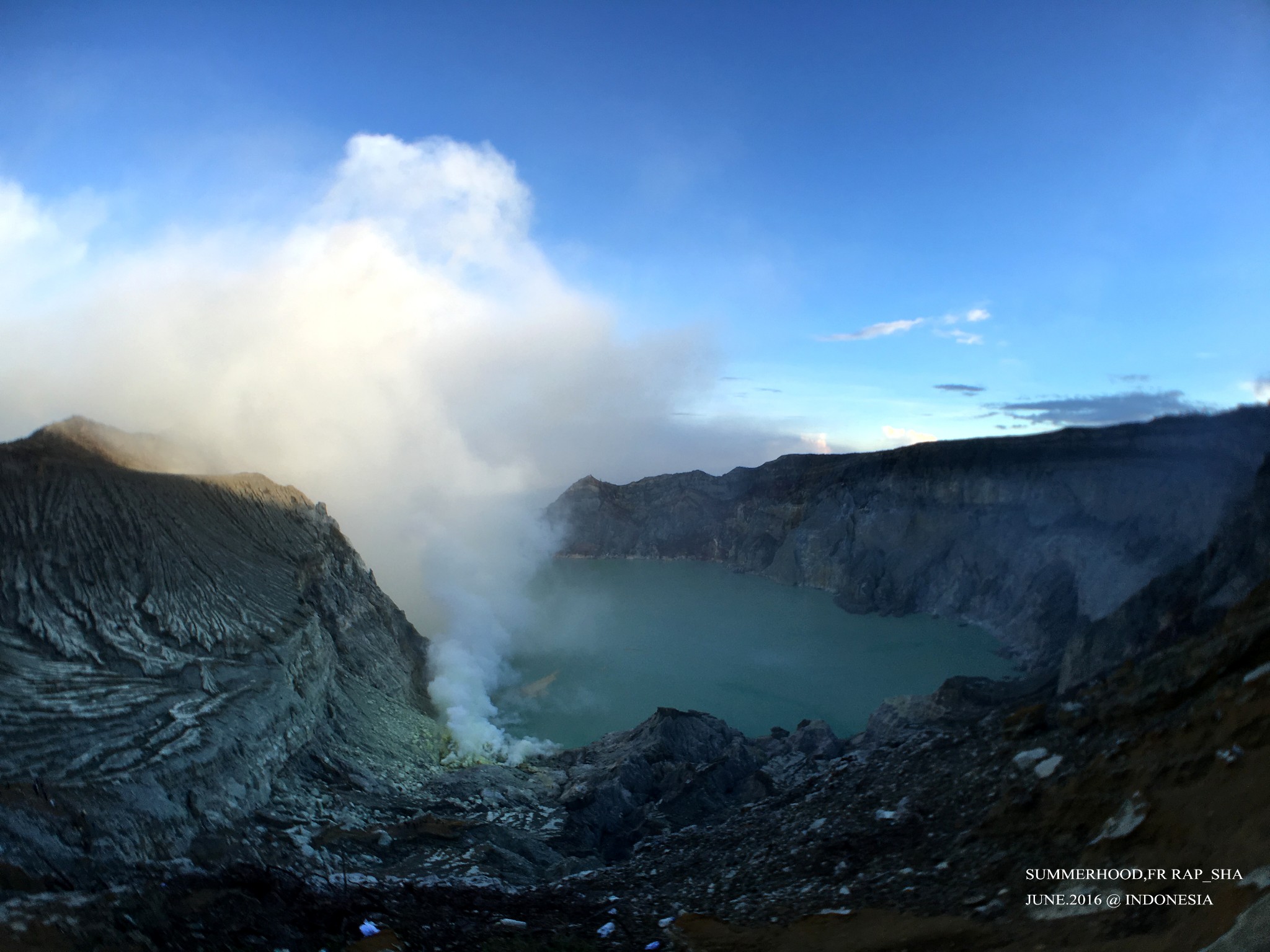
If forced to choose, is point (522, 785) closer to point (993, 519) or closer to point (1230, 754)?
point (1230, 754)

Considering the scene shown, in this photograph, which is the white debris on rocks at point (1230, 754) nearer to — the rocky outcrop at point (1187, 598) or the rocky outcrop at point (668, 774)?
the rocky outcrop at point (1187, 598)

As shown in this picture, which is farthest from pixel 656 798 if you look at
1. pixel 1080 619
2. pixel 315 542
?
pixel 1080 619

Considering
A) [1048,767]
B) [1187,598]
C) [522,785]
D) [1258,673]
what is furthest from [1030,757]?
[522,785]

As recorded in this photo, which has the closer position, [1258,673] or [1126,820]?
[1126,820]

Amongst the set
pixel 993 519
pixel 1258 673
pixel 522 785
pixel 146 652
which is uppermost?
pixel 993 519

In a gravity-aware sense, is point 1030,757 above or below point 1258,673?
below

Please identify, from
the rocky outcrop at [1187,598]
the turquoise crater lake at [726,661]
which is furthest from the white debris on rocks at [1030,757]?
the turquoise crater lake at [726,661]

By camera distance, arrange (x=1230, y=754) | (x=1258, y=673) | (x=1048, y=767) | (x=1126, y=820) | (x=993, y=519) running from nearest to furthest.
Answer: (x=1230, y=754), (x=1126, y=820), (x=1258, y=673), (x=1048, y=767), (x=993, y=519)
